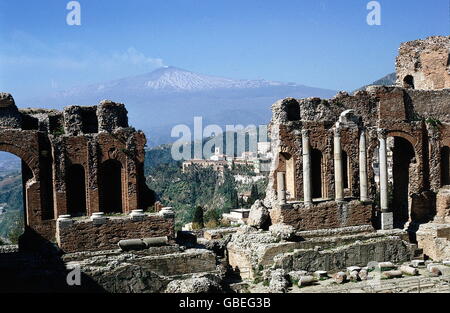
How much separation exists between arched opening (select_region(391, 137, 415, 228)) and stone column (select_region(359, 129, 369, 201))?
4344mm

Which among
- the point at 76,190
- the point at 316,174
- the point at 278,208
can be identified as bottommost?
the point at 278,208

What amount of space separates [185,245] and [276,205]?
454 centimetres

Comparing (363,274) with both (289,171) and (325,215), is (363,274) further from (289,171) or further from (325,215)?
(289,171)

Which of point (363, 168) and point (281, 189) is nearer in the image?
point (281, 189)

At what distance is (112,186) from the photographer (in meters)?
26.1

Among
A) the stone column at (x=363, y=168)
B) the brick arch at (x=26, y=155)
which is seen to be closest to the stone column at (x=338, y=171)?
the stone column at (x=363, y=168)

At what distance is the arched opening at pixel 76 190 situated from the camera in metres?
25.1

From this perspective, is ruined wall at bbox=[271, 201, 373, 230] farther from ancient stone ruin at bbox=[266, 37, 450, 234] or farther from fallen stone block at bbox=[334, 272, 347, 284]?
fallen stone block at bbox=[334, 272, 347, 284]

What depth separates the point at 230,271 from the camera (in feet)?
83.8

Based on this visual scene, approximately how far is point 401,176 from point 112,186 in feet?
51.8

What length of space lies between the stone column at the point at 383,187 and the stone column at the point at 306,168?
4085 mm

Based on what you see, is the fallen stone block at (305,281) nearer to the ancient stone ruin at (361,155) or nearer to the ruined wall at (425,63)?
the ancient stone ruin at (361,155)

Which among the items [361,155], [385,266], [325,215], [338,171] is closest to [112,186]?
[325,215]
